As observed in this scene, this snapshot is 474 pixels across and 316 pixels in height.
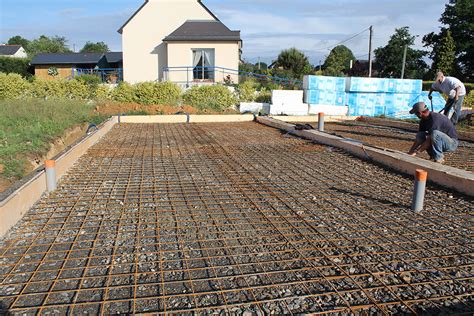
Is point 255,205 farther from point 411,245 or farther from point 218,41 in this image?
point 218,41

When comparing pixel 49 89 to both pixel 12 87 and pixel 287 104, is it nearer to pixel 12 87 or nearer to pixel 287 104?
pixel 12 87

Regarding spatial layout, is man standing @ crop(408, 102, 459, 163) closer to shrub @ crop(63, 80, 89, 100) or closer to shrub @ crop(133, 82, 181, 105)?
shrub @ crop(133, 82, 181, 105)

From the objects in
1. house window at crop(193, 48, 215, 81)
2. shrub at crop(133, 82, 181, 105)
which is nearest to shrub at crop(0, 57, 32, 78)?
house window at crop(193, 48, 215, 81)

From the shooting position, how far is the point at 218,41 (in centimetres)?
1856

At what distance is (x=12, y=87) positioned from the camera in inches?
627

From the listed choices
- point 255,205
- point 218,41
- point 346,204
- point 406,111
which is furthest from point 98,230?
point 218,41

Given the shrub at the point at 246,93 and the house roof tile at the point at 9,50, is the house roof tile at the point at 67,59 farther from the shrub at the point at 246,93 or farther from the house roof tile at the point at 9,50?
the shrub at the point at 246,93

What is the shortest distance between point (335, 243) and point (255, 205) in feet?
3.82

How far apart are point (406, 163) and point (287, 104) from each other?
1000 centimetres

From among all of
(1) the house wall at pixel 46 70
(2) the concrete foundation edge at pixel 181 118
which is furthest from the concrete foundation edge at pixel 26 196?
(1) the house wall at pixel 46 70

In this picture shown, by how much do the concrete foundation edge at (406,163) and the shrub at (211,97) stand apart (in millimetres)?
7614

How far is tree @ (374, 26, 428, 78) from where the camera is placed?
39031mm

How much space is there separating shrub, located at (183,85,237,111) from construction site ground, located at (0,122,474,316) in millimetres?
10226

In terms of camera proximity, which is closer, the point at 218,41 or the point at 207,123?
the point at 207,123
